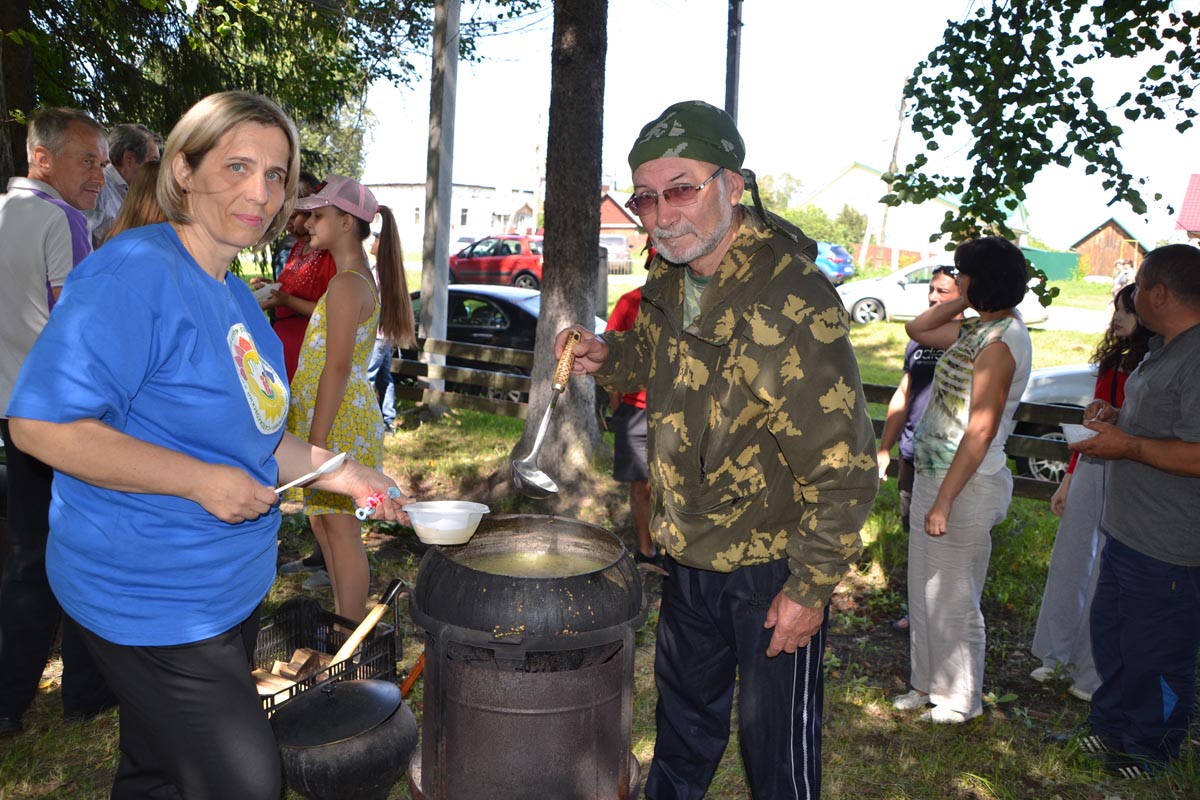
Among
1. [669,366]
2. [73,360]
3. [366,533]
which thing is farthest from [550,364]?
[73,360]

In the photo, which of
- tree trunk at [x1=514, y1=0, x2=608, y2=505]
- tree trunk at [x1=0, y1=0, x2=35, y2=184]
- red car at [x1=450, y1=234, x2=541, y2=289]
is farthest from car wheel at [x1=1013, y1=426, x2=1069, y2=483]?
red car at [x1=450, y1=234, x2=541, y2=289]

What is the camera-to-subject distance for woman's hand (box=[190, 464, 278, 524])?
1.78m

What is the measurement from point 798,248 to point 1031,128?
255cm

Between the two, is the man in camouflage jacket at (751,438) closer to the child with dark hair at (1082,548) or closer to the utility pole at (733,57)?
the child with dark hair at (1082,548)

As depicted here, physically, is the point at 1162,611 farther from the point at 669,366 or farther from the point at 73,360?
the point at 73,360

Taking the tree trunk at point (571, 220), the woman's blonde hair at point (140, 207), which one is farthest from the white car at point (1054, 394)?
the woman's blonde hair at point (140, 207)

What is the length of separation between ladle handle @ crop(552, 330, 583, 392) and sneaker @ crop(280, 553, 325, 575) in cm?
315

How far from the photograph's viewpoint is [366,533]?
20.2 feet

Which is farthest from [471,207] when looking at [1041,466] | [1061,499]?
[1061,499]

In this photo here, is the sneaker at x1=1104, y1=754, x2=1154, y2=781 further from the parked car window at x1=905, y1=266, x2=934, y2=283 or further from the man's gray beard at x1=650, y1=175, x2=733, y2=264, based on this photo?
the parked car window at x1=905, y1=266, x2=934, y2=283

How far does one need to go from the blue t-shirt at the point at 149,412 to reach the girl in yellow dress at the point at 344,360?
1.57 m

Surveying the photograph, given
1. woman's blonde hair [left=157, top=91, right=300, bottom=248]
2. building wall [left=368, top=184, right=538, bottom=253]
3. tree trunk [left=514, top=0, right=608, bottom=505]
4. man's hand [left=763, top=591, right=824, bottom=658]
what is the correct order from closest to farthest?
woman's blonde hair [left=157, top=91, right=300, bottom=248]
man's hand [left=763, top=591, right=824, bottom=658]
tree trunk [left=514, top=0, right=608, bottom=505]
building wall [left=368, top=184, right=538, bottom=253]

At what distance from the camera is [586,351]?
2945 millimetres

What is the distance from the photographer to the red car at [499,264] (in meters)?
26.3
